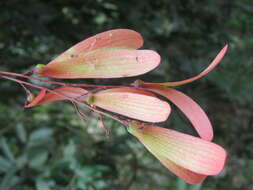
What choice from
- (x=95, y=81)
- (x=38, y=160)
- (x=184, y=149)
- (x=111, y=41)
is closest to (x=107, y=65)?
(x=111, y=41)

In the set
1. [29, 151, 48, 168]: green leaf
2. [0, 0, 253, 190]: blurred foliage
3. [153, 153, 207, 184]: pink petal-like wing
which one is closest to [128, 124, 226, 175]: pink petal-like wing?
[153, 153, 207, 184]: pink petal-like wing

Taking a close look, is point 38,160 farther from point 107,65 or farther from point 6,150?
point 107,65

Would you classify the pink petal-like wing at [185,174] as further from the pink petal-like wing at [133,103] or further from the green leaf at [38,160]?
the green leaf at [38,160]

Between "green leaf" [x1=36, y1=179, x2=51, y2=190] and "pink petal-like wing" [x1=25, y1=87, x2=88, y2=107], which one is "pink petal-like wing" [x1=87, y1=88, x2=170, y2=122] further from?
"green leaf" [x1=36, y1=179, x2=51, y2=190]

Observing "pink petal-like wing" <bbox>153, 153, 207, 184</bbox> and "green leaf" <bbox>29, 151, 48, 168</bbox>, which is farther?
"green leaf" <bbox>29, 151, 48, 168</bbox>

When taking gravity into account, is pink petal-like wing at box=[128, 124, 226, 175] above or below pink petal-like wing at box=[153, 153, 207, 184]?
above

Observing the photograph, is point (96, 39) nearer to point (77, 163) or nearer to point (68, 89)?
point (68, 89)

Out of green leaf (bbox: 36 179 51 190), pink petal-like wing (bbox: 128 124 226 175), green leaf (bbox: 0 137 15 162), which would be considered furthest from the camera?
green leaf (bbox: 0 137 15 162)

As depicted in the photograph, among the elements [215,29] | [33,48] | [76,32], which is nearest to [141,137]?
[76,32]

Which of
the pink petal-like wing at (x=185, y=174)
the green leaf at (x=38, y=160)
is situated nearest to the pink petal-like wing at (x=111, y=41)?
the pink petal-like wing at (x=185, y=174)
